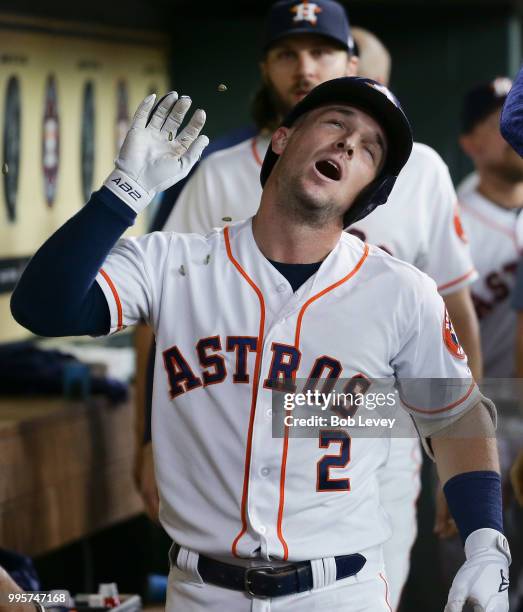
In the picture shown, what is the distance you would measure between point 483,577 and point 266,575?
33 cm

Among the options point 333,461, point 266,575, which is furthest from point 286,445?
point 266,575

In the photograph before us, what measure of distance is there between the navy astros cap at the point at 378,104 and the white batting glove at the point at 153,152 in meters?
0.26

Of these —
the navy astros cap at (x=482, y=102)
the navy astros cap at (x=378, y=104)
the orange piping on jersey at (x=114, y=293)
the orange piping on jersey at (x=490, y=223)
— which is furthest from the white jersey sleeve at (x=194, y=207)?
the navy astros cap at (x=482, y=102)

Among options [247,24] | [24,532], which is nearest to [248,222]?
[24,532]

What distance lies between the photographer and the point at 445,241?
2803mm

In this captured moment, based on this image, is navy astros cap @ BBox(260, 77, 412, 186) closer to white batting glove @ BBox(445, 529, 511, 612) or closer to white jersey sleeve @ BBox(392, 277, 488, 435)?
white jersey sleeve @ BBox(392, 277, 488, 435)

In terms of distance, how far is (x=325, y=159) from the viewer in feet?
6.50

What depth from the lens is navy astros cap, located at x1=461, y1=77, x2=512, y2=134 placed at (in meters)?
4.16

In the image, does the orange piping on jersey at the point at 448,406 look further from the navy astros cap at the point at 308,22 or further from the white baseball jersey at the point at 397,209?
the navy astros cap at the point at 308,22

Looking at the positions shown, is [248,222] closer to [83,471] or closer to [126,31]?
[83,471]

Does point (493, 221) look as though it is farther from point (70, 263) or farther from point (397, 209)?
point (70, 263)

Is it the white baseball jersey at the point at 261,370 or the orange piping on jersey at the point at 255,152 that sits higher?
the orange piping on jersey at the point at 255,152

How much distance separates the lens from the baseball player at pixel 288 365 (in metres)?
1.90

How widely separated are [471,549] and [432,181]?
3.53 feet
